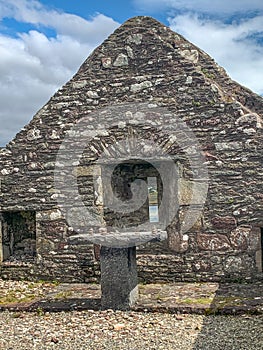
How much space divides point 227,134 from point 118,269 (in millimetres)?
2641

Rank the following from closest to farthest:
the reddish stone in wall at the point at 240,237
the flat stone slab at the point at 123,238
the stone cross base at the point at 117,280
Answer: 1. the flat stone slab at the point at 123,238
2. the stone cross base at the point at 117,280
3. the reddish stone in wall at the point at 240,237

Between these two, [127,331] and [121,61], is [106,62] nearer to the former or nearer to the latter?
[121,61]

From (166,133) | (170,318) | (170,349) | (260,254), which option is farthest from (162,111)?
(170,349)

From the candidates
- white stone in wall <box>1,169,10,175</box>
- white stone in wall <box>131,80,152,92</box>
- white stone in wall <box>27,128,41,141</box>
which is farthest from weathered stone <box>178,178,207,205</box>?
white stone in wall <box>1,169,10,175</box>

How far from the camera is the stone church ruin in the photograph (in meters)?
7.10

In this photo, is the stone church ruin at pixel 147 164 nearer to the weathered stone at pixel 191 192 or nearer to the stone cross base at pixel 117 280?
the weathered stone at pixel 191 192

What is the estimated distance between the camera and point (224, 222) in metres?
7.14

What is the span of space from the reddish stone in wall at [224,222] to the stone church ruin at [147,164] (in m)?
0.01

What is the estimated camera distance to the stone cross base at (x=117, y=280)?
5922 mm

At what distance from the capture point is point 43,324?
5.47 m

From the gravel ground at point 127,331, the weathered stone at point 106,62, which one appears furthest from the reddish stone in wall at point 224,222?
the weathered stone at point 106,62

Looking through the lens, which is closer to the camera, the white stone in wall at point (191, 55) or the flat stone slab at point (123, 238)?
the flat stone slab at point (123, 238)

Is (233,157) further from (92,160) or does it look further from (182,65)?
(92,160)

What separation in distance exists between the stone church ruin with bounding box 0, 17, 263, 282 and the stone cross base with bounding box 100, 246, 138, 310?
4.56 feet
